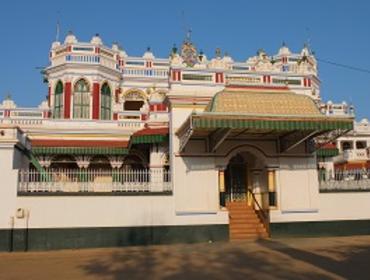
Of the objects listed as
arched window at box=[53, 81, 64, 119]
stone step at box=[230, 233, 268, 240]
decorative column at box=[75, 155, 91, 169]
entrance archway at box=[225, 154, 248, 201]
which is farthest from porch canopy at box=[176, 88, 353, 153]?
arched window at box=[53, 81, 64, 119]

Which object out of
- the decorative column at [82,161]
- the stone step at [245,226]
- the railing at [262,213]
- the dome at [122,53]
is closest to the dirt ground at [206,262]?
the railing at [262,213]

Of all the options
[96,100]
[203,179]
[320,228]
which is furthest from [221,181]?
[96,100]

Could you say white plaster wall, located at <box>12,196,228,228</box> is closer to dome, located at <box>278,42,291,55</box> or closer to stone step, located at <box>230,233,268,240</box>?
Answer: stone step, located at <box>230,233,268,240</box>

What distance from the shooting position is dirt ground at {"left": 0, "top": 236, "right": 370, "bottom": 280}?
9.16m

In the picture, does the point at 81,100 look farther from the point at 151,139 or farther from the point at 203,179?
the point at 203,179

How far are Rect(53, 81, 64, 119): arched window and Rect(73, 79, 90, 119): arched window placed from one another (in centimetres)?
87

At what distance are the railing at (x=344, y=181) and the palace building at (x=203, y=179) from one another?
2.4 inches

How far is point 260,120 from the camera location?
13.6 metres

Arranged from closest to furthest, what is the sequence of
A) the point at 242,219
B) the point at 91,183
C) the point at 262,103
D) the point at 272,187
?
the point at 91,183 < the point at 262,103 < the point at 272,187 < the point at 242,219

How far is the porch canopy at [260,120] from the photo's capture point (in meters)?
13.4

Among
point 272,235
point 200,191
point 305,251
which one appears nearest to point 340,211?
point 272,235

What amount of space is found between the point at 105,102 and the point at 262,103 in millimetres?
13473

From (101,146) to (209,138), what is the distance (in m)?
7.07

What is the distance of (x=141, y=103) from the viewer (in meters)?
28.8
